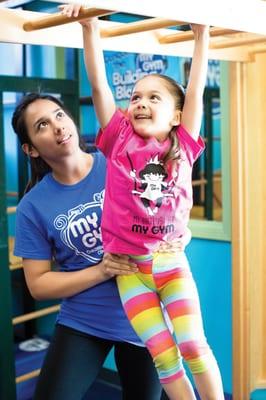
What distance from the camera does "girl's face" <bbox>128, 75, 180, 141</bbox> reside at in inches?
52.8

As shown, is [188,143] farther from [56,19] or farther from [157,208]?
[56,19]

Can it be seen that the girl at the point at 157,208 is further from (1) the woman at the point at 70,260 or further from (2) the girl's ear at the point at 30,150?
(2) the girl's ear at the point at 30,150

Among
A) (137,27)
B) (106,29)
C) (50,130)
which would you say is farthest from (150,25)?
(50,130)

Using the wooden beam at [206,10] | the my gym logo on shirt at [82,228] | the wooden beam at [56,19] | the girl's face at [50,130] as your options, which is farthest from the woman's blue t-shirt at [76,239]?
the wooden beam at [206,10]

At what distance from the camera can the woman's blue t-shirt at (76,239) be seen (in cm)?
161

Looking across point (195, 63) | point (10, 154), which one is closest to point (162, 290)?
point (195, 63)

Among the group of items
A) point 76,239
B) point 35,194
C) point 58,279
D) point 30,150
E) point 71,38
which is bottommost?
point 58,279

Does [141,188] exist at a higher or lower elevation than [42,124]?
lower

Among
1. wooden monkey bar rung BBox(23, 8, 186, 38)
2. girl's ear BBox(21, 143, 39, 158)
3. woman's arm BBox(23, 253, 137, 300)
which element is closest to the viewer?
wooden monkey bar rung BBox(23, 8, 186, 38)

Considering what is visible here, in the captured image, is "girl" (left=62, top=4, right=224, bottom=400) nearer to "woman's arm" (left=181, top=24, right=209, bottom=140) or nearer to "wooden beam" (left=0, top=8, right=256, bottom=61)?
"woman's arm" (left=181, top=24, right=209, bottom=140)

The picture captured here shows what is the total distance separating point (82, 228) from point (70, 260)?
4.4 inches

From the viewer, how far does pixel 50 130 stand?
1.57 m

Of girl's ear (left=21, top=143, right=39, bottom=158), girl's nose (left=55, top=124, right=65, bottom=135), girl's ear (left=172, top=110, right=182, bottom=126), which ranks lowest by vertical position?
girl's ear (left=21, top=143, right=39, bottom=158)

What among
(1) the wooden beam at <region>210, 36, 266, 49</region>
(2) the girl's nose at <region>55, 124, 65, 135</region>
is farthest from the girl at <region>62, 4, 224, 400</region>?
(1) the wooden beam at <region>210, 36, 266, 49</region>
